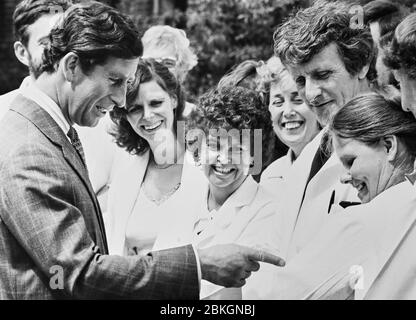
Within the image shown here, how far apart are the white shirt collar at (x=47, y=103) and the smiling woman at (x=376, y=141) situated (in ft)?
3.26

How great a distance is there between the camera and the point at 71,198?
→ 98.4 inches

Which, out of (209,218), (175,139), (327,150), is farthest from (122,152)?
(327,150)

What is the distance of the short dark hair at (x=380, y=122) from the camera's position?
8.50ft

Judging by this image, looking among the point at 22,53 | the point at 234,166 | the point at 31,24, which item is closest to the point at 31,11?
the point at 31,24

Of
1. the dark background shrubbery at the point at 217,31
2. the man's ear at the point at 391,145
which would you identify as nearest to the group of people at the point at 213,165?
the man's ear at the point at 391,145

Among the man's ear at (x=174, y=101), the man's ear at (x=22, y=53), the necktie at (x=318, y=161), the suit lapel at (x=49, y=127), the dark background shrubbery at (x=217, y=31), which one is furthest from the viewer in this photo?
the dark background shrubbery at (x=217, y=31)

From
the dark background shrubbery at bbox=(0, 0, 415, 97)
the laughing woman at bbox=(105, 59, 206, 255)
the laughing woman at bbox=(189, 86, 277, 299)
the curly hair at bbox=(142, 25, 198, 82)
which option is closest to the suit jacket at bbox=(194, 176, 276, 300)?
the laughing woman at bbox=(189, 86, 277, 299)

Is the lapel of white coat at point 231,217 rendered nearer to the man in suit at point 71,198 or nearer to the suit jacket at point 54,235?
the man in suit at point 71,198

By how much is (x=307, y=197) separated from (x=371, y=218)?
317 mm

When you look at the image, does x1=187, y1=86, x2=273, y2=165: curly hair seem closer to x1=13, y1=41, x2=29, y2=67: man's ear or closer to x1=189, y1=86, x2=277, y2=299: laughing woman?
x1=189, y1=86, x2=277, y2=299: laughing woman

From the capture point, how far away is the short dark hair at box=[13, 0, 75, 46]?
3033 millimetres

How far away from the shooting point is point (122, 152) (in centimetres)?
325
